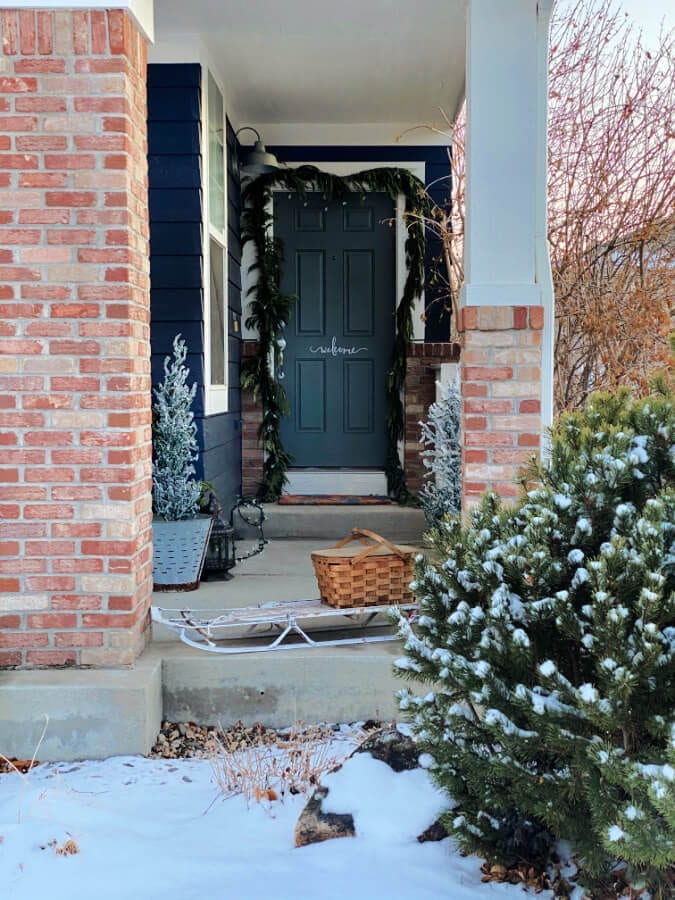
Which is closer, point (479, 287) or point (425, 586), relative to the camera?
point (425, 586)

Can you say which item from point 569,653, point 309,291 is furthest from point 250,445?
point 569,653

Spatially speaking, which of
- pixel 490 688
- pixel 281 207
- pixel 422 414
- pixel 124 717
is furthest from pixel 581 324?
pixel 490 688

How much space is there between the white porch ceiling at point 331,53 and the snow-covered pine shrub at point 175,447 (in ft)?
5.47

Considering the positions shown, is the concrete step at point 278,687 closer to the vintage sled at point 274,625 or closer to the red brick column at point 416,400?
the vintage sled at point 274,625

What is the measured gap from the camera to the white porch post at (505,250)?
386 centimetres

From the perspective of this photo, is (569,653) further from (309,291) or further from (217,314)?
(309,291)

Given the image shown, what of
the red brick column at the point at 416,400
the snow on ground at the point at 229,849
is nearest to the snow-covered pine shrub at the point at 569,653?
the snow on ground at the point at 229,849

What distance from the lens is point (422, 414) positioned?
6805 millimetres

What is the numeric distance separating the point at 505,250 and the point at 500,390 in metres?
0.59

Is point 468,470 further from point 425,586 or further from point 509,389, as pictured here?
point 425,586

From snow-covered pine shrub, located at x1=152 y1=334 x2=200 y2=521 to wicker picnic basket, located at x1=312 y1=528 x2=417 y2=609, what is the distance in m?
1.02

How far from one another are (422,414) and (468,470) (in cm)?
292

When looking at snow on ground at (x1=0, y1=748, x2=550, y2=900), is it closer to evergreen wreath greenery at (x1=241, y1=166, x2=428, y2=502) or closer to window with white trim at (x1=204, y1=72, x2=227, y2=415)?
window with white trim at (x1=204, y1=72, x2=227, y2=415)

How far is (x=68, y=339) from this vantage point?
3398mm
